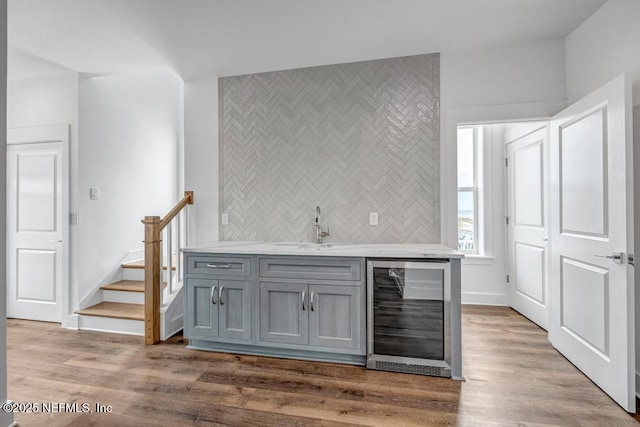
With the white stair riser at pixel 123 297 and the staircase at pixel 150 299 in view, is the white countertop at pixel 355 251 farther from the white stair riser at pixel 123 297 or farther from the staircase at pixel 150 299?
the white stair riser at pixel 123 297

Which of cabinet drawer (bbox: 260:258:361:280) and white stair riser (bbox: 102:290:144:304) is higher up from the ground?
cabinet drawer (bbox: 260:258:361:280)

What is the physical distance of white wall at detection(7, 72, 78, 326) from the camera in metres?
3.46

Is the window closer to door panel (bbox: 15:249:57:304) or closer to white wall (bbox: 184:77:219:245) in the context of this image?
white wall (bbox: 184:77:219:245)

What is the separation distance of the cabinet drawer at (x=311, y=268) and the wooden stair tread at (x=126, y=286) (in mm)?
1790

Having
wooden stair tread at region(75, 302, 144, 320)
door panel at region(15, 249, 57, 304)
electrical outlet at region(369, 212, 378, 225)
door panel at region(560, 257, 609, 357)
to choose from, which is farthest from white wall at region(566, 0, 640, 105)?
door panel at region(15, 249, 57, 304)

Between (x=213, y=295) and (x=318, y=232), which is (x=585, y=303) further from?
(x=213, y=295)

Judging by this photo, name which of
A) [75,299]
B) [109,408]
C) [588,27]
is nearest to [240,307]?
[109,408]

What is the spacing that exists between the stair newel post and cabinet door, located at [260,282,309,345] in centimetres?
111

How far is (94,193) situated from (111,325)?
4.73 feet

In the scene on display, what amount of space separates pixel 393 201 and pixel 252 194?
4.76 feet

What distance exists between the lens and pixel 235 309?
277cm

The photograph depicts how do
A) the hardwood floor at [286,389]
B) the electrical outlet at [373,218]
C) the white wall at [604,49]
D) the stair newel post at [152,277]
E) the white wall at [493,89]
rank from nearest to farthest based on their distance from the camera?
1. the hardwood floor at [286,389]
2. the white wall at [604,49]
3. the white wall at [493,89]
4. the stair newel post at [152,277]
5. the electrical outlet at [373,218]

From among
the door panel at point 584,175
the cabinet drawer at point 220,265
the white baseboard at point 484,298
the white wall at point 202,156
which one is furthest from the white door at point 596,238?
the white wall at point 202,156

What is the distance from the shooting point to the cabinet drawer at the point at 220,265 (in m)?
2.74
